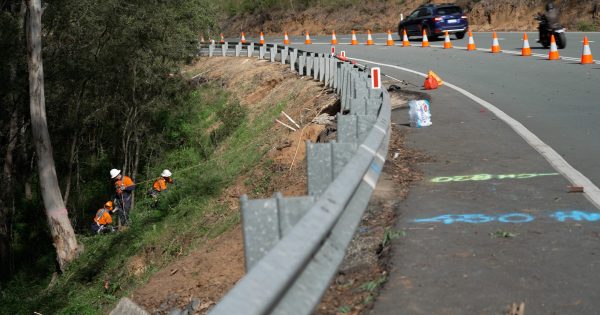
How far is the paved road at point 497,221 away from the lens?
16.3ft

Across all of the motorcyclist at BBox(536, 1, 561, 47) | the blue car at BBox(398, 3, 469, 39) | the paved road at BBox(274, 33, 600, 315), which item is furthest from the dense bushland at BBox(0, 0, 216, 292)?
the paved road at BBox(274, 33, 600, 315)

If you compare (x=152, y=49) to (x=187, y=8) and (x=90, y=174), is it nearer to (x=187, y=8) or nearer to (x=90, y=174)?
(x=187, y=8)

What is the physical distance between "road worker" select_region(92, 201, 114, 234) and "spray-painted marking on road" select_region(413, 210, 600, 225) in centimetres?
1759

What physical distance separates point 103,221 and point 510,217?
59.0 feet

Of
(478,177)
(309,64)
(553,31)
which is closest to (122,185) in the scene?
(309,64)

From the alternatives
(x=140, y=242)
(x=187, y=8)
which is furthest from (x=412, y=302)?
(x=187, y=8)

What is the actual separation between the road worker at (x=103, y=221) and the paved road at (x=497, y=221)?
11436mm

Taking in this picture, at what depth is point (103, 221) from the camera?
76.8 ft

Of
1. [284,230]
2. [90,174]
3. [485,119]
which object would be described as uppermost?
[284,230]

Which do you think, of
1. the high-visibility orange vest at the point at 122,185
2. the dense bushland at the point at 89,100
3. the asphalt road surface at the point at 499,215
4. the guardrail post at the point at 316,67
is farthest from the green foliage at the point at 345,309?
the dense bushland at the point at 89,100

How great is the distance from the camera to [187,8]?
36719mm

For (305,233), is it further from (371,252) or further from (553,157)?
(553,157)

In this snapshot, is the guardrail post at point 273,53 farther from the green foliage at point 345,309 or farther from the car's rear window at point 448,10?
the green foliage at point 345,309

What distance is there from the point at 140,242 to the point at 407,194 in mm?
12182
